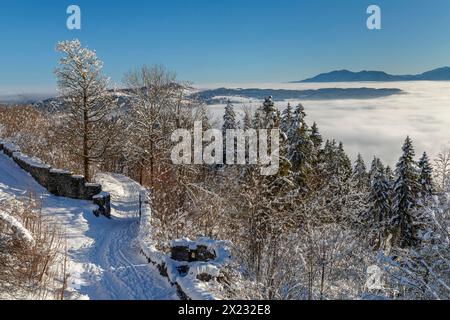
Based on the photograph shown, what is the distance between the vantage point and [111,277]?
35.1 feet

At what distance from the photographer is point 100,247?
44.1 ft

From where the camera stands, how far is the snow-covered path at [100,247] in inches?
388

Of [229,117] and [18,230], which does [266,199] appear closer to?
[18,230]

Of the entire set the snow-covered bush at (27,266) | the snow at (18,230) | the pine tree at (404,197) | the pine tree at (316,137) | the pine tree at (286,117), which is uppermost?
the pine tree at (286,117)

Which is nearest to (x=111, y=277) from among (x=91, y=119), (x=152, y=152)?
(x=91, y=119)

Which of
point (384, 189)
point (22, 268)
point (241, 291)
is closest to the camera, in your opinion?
point (241, 291)

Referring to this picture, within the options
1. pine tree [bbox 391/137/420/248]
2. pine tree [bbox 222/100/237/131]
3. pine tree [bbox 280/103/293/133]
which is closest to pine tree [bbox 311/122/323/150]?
pine tree [bbox 280/103/293/133]

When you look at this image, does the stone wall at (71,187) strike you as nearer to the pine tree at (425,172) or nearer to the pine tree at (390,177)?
the pine tree at (390,177)

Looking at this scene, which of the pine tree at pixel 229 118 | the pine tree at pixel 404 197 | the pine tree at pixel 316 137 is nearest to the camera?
the pine tree at pixel 404 197

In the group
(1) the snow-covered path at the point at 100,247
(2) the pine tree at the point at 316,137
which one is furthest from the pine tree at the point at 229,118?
(1) the snow-covered path at the point at 100,247

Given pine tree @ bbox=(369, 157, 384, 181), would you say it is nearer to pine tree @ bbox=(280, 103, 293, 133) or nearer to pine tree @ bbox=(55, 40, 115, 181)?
pine tree @ bbox=(280, 103, 293, 133)
